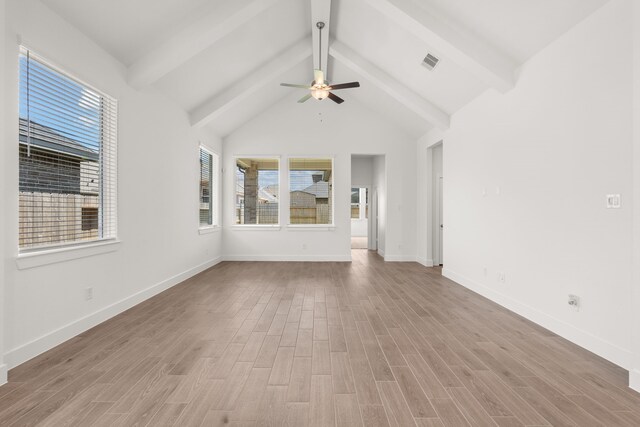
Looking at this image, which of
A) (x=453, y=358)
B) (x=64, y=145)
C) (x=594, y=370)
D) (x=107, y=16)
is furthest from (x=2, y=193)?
(x=594, y=370)

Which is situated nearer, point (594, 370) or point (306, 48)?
point (594, 370)

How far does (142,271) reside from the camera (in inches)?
161

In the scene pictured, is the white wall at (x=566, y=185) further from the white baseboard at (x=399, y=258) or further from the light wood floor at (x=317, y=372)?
the white baseboard at (x=399, y=258)

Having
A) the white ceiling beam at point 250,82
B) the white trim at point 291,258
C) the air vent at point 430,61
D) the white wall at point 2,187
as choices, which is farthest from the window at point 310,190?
the white wall at point 2,187

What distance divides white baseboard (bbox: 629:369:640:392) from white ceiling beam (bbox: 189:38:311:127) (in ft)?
18.8

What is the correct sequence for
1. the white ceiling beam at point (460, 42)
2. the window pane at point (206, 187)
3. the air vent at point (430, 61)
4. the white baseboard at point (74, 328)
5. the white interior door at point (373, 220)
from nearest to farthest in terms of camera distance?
the white baseboard at point (74, 328) < the white ceiling beam at point (460, 42) < the air vent at point (430, 61) < the window pane at point (206, 187) < the white interior door at point (373, 220)

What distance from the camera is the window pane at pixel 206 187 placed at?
20.8 ft

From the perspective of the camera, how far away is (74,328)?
9.53ft

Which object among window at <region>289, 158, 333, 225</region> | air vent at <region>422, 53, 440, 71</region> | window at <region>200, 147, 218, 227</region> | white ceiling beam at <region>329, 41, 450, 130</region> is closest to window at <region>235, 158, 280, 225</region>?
window at <region>289, 158, 333, 225</region>

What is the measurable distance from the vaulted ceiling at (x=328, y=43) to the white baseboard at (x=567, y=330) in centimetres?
260

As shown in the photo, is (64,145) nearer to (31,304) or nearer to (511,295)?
(31,304)

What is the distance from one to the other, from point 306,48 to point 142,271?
175 inches

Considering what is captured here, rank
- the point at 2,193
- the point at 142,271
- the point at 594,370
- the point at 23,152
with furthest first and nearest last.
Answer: the point at 142,271, the point at 23,152, the point at 594,370, the point at 2,193

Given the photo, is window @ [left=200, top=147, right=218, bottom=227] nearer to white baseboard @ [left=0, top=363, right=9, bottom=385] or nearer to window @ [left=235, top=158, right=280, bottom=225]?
window @ [left=235, top=158, right=280, bottom=225]
